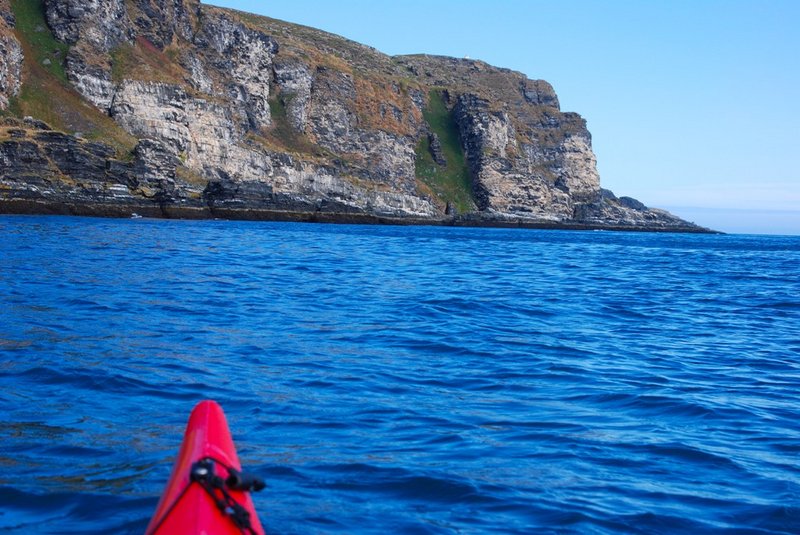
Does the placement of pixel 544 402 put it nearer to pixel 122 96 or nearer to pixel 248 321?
pixel 248 321

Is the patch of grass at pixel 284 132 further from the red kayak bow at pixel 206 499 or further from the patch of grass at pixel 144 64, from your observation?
the red kayak bow at pixel 206 499

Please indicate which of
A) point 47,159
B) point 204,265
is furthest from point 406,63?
point 204,265

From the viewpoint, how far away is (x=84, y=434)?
21.8ft

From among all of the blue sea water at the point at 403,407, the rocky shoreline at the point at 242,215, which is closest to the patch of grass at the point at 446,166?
the rocky shoreline at the point at 242,215

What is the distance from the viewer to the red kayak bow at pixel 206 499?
130 inches

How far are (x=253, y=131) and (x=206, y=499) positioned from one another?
108m

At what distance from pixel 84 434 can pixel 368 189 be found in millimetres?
107744

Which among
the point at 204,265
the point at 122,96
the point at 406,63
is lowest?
the point at 204,265

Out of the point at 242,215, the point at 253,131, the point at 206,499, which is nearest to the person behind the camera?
the point at 206,499

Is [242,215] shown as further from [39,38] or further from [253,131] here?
[253,131]

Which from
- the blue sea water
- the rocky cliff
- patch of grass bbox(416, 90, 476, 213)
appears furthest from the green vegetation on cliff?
patch of grass bbox(416, 90, 476, 213)

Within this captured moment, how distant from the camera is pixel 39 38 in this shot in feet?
270

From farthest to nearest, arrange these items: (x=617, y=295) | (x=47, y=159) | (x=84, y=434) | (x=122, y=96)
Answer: (x=122, y=96) < (x=47, y=159) < (x=617, y=295) < (x=84, y=434)

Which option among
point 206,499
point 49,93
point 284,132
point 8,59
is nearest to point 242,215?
point 49,93
